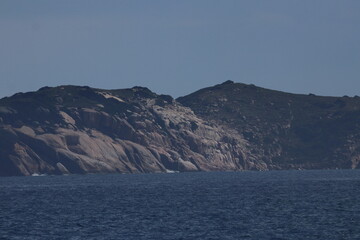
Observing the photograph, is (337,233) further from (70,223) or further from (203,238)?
(70,223)

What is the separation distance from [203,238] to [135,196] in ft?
229

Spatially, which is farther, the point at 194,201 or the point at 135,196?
the point at 135,196

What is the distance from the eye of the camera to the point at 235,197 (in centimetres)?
14500

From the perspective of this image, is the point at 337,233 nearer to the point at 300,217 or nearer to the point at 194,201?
the point at 300,217

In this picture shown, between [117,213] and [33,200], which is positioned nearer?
[117,213]

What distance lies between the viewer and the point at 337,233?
8762 cm

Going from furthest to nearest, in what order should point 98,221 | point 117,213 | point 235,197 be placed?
point 235,197
point 117,213
point 98,221

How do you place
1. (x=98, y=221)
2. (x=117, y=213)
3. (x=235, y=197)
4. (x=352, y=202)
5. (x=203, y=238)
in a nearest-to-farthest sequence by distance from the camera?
(x=203, y=238), (x=98, y=221), (x=117, y=213), (x=352, y=202), (x=235, y=197)

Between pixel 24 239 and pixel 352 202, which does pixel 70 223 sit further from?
pixel 352 202

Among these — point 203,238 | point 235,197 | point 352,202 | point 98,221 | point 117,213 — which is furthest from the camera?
point 235,197

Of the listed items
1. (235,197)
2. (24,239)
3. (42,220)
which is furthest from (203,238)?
(235,197)

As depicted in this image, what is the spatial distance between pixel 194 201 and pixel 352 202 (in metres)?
25.0

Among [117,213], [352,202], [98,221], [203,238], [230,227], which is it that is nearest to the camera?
[203,238]

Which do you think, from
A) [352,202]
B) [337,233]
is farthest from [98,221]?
[352,202]
